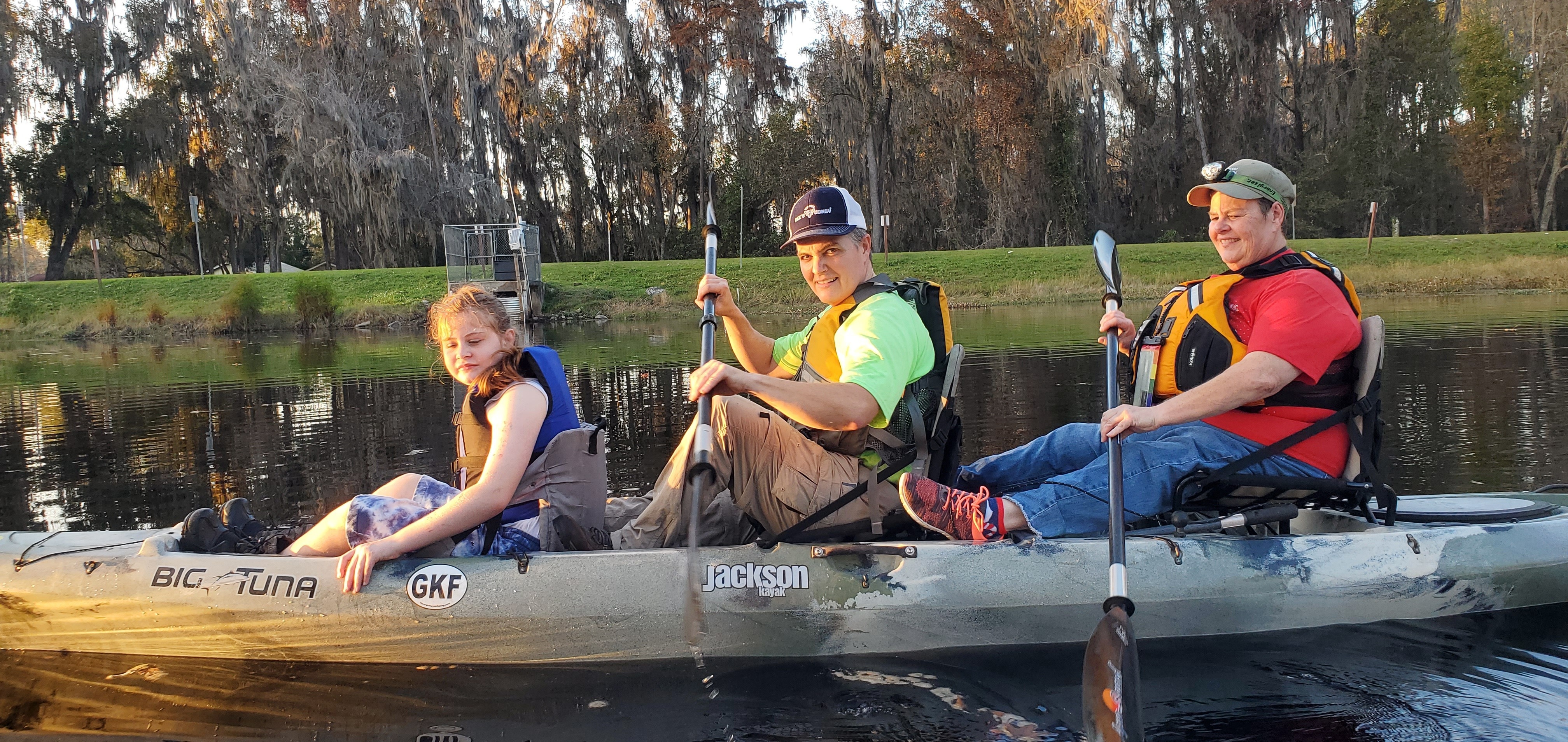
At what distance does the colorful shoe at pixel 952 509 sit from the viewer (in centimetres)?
Result: 407

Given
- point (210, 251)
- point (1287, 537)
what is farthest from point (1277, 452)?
point (210, 251)

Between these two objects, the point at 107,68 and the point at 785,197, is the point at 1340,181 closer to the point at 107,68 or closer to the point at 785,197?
the point at 785,197

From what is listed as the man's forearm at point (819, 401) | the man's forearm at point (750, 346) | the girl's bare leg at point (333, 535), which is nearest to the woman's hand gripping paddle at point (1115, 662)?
the man's forearm at point (819, 401)

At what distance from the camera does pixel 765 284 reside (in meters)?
27.1

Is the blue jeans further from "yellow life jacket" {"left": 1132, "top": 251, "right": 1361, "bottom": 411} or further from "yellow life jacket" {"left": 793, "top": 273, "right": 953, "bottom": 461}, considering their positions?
"yellow life jacket" {"left": 793, "top": 273, "right": 953, "bottom": 461}

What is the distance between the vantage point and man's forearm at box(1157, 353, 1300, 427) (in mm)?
4004

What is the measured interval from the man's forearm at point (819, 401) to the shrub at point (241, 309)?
81.2 ft

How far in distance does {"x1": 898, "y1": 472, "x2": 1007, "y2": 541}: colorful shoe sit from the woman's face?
5.05ft

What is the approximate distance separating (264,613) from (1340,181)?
37720 mm

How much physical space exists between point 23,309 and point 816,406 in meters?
29.1

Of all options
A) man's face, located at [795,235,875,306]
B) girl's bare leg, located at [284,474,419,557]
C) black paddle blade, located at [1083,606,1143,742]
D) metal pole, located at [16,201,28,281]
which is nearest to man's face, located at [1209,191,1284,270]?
man's face, located at [795,235,875,306]

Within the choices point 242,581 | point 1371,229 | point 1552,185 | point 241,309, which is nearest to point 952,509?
point 242,581

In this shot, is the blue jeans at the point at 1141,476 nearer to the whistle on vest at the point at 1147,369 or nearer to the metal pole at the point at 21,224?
the whistle on vest at the point at 1147,369

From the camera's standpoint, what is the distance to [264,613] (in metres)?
4.29
